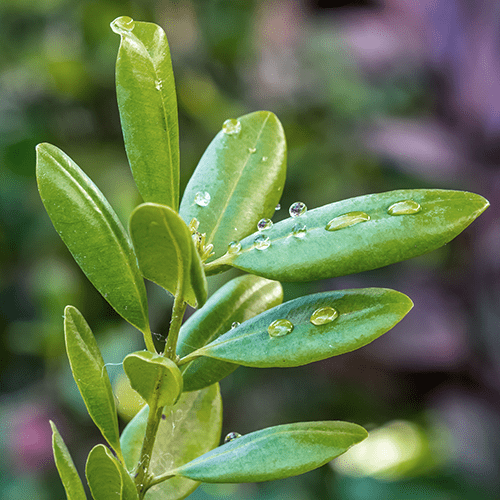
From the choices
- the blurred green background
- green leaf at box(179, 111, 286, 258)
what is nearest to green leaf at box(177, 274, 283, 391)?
green leaf at box(179, 111, 286, 258)

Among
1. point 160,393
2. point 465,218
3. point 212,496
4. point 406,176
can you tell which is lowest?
point 212,496

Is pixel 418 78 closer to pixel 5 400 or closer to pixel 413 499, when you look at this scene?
pixel 413 499

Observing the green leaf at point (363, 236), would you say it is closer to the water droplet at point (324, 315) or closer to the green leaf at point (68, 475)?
the water droplet at point (324, 315)

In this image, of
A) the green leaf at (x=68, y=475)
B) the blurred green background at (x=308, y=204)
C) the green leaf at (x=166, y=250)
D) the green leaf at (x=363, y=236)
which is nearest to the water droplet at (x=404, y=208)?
the green leaf at (x=363, y=236)

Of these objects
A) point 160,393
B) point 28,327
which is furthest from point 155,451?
point 28,327

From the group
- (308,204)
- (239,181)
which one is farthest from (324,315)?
(308,204)

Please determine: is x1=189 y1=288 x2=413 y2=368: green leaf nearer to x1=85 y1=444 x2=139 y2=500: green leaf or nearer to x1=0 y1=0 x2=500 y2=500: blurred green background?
x1=85 y1=444 x2=139 y2=500: green leaf
